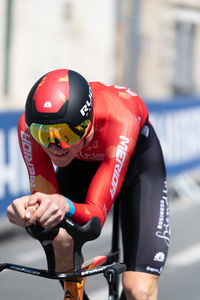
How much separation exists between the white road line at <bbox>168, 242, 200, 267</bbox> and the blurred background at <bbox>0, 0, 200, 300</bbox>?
1 cm

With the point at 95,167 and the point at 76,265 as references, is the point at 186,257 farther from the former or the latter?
the point at 76,265

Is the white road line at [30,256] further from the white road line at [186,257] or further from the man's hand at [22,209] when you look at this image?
the man's hand at [22,209]

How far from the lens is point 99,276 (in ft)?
Result: 21.5

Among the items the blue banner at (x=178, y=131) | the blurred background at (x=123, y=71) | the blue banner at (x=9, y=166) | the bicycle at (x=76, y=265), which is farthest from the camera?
the blue banner at (x=178, y=131)

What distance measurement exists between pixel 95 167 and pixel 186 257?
3589mm

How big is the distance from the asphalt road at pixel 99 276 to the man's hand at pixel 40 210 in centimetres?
303

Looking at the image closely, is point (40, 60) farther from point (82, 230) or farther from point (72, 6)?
point (82, 230)

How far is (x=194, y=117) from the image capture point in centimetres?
1102

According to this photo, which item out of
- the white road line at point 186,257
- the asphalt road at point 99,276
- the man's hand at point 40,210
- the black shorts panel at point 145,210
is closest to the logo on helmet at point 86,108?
the man's hand at point 40,210

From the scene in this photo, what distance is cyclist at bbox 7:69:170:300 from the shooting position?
3.05m

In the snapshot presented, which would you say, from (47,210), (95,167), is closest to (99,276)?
(95,167)

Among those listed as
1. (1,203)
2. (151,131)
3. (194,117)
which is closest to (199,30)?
(194,117)

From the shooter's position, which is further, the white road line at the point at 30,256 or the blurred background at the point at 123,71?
the blurred background at the point at 123,71

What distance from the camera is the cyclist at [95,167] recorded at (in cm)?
305
